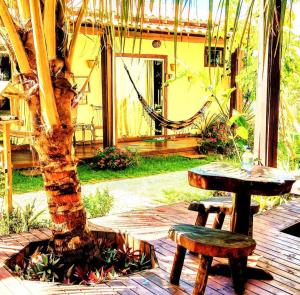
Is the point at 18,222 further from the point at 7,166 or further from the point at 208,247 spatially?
the point at 208,247

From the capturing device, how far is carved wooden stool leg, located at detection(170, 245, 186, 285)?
9.28ft

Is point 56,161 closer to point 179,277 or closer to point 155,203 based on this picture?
point 179,277

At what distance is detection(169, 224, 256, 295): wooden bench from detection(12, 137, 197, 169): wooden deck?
549 centimetres

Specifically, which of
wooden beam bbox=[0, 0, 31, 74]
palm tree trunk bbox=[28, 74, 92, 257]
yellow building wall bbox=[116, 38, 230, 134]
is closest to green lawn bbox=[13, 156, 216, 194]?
yellow building wall bbox=[116, 38, 230, 134]

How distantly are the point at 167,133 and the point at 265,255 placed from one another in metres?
7.96

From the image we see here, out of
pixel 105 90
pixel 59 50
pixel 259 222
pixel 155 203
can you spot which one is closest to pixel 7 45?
pixel 59 50

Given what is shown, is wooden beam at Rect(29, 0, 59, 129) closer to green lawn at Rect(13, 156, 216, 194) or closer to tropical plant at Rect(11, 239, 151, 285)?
tropical plant at Rect(11, 239, 151, 285)

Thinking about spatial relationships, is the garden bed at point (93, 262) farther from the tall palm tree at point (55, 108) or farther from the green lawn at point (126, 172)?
the green lawn at point (126, 172)

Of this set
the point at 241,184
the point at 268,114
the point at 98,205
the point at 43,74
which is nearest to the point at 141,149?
the point at 98,205

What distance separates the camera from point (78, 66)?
972cm

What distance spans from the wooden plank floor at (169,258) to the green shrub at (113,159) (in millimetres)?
3106

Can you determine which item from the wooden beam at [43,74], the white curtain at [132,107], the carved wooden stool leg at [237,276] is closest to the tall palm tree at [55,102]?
the wooden beam at [43,74]

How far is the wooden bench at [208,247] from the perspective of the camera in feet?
7.92

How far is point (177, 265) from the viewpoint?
2854mm
